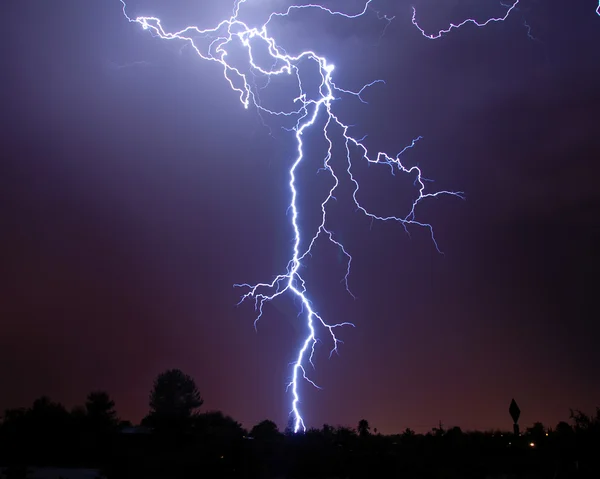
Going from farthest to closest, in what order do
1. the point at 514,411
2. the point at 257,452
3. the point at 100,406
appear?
the point at 514,411, the point at 100,406, the point at 257,452

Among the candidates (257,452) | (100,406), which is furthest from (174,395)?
(257,452)

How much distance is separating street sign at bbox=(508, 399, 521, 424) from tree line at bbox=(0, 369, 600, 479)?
17437 mm

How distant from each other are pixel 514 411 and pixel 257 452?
→ 93.4 ft

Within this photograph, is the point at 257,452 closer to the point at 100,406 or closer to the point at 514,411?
the point at 100,406

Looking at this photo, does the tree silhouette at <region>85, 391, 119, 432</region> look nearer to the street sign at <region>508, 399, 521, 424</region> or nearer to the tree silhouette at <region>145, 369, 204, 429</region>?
the tree silhouette at <region>145, 369, 204, 429</region>

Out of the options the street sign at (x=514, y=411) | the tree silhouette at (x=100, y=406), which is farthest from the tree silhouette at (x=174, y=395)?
the street sign at (x=514, y=411)

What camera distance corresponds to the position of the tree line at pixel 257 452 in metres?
18.8

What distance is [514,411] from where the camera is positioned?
→ 42.5m

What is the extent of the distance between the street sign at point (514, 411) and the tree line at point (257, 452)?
1744 cm

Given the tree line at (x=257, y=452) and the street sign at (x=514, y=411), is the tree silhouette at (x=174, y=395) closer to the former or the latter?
the tree line at (x=257, y=452)

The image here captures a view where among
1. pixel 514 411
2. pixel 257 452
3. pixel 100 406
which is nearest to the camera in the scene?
pixel 257 452

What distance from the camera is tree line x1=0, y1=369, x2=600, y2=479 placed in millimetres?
18797

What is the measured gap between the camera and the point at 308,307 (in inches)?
941

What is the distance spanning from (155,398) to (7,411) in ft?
31.9
